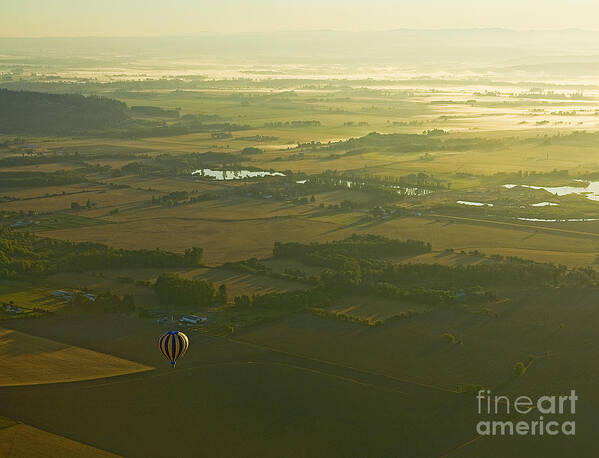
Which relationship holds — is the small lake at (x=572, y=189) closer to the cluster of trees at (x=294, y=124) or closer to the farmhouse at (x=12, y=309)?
the farmhouse at (x=12, y=309)

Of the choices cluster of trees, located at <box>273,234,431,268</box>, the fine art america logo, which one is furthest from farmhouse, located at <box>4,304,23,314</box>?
the fine art america logo

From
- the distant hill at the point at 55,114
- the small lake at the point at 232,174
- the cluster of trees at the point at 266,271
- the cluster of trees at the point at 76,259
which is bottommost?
the small lake at the point at 232,174

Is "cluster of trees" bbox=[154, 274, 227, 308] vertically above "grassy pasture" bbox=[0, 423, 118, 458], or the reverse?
"cluster of trees" bbox=[154, 274, 227, 308]

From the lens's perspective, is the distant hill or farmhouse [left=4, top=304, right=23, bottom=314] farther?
the distant hill

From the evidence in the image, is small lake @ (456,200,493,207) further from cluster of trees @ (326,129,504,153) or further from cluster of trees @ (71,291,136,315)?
cluster of trees @ (71,291,136,315)

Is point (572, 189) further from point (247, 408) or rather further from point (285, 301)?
point (247, 408)

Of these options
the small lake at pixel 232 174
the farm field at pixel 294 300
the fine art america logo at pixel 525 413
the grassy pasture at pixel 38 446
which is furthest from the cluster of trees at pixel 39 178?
the fine art america logo at pixel 525 413

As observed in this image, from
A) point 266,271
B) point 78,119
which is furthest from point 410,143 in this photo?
point 266,271
